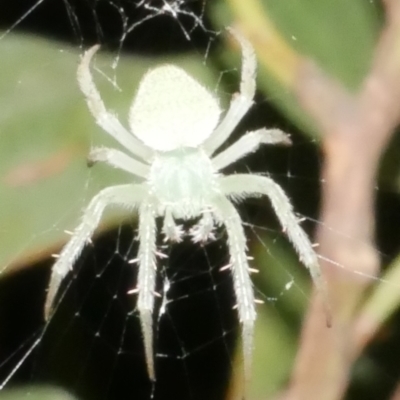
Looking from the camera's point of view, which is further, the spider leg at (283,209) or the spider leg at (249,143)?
the spider leg at (249,143)

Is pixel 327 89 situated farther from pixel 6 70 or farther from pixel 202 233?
pixel 6 70

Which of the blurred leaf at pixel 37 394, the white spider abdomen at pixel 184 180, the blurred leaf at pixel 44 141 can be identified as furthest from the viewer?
the white spider abdomen at pixel 184 180

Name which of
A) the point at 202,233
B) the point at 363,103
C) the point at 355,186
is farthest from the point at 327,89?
the point at 202,233

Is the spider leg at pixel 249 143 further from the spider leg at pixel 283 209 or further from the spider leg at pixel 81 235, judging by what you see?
Result: the spider leg at pixel 81 235

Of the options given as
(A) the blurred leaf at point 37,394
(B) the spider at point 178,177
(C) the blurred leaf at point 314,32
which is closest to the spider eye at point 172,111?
(B) the spider at point 178,177

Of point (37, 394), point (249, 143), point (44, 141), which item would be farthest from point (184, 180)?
point (37, 394)

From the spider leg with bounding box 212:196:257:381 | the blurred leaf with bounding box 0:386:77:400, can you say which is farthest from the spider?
the blurred leaf with bounding box 0:386:77:400

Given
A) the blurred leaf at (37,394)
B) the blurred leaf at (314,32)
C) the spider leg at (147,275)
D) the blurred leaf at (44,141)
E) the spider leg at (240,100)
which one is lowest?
the blurred leaf at (37,394)
